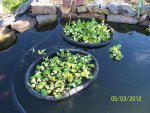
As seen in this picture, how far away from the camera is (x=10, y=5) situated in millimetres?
7559

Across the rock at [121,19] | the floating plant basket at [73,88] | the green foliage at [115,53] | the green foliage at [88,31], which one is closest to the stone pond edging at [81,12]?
the rock at [121,19]

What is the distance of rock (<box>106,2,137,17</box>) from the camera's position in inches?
273

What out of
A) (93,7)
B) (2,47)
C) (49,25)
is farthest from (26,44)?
(93,7)

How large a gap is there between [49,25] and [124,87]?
2725 millimetres

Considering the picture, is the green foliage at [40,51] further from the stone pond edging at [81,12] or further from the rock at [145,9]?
the rock at [145,9]

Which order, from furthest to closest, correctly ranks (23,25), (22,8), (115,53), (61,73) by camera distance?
1. (22,8)
2. (23,25)
3. (115,53)
4. (61,73)

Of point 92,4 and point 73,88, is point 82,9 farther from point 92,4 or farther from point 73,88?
point 73,88

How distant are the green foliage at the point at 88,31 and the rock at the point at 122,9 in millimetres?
531

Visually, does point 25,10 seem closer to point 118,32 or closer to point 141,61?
point 118,32

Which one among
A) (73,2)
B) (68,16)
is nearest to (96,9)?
(73,2)

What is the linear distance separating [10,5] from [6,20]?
0.97 m

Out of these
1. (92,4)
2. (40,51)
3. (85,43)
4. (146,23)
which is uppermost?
(92,4)

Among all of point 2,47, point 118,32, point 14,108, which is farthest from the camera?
point 118,32

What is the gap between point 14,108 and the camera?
15.4ft
